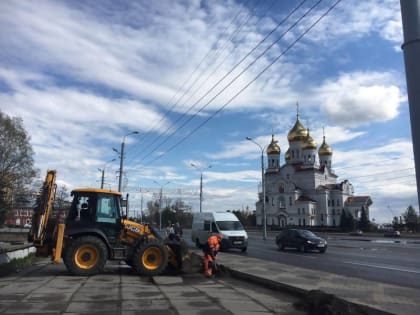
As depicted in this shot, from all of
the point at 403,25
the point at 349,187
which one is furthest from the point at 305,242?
the point at 349,187

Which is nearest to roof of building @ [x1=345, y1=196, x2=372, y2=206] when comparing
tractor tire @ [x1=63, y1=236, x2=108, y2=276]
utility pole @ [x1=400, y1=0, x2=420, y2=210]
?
tractor tire @ [x1=63, y1=236, x2=108, y2=276]

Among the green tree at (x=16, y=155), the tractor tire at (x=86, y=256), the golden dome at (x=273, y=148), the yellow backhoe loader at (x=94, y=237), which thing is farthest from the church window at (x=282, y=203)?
the tractor tire at (x=86, y=256)

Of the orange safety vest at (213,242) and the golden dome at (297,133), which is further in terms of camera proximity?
the golden dome at (297,133)

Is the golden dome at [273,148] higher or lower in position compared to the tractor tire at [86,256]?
higher

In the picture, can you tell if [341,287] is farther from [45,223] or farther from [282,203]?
[282,203]

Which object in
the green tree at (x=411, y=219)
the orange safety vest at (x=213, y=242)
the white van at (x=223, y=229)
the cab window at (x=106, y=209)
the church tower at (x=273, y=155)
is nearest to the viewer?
the orange safety vest at (x=213, y=242)

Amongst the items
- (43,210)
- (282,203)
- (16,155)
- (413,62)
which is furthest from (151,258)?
(282,203)

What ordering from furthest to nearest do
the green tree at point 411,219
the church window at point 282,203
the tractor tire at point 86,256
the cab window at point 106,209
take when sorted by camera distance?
the church window at point 282,203 → the green tree at point 411,219 → the cab window at point 106,209 → the tractor tire at point 86,256

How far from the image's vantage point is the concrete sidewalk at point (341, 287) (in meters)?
8.54

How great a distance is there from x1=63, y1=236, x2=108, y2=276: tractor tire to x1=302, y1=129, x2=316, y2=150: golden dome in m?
90.7

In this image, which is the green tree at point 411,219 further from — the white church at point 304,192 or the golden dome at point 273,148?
the golden dome at point 273,148

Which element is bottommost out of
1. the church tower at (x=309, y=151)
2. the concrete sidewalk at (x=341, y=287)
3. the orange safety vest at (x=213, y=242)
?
the concrete sidewalk at (x=341, y=287)

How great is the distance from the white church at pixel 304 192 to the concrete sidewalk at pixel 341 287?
3319 inches

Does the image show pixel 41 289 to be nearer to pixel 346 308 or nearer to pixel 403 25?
pixel 346 308
